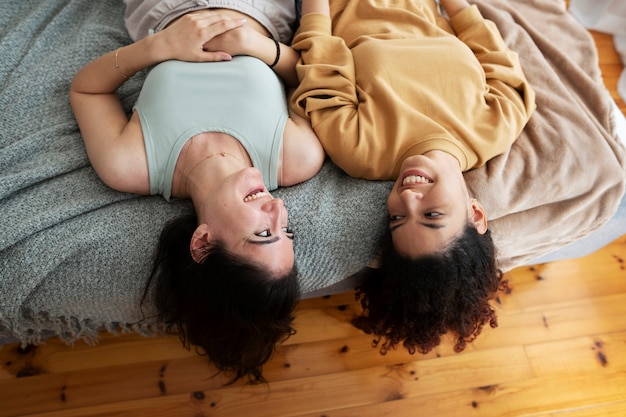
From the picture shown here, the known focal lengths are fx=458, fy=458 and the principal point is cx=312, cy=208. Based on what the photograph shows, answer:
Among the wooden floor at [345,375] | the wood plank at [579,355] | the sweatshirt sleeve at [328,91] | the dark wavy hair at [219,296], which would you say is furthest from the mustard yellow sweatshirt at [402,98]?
the wood plank at [579,355]

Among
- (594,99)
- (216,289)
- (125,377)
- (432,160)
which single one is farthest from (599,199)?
(125,377)

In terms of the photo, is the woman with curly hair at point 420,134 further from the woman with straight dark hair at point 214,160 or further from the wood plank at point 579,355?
the wood plank at point 579,355

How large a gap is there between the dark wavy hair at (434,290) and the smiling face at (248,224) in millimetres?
238

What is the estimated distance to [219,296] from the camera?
0.93 metres

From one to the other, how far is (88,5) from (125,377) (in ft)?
3.53

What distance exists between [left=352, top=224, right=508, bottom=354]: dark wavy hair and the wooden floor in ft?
0.96

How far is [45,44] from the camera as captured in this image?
1.22 m

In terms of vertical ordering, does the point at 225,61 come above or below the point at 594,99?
above

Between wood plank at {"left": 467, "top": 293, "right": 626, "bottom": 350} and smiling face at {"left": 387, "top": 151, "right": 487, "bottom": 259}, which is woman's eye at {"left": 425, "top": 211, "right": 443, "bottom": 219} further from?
wood plank at {"left": 467, "top": 293, "right": 626, "bottom": 350}

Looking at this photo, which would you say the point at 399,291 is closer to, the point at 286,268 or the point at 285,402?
the point at 286,268

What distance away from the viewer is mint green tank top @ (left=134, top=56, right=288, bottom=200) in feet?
3.34

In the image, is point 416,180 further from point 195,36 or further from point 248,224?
point 195,36

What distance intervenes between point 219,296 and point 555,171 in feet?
2.66

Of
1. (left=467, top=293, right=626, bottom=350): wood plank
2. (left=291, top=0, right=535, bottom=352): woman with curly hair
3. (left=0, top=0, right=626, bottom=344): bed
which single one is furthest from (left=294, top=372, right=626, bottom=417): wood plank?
(left=0, top=0, right=626, bottom=344): bed
